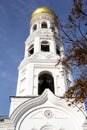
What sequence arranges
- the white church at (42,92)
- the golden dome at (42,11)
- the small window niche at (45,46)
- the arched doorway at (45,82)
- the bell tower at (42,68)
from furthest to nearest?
1. the golden dome at (42,11)
2. the small window niche at (45,46)
3. the arched doorway at (45,82)
4. the bell tower at (42,68)
5. the white church at (42,92)

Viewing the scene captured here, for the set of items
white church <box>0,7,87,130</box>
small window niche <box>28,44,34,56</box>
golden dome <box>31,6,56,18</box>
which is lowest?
white church <box>0,7,87,130</box>

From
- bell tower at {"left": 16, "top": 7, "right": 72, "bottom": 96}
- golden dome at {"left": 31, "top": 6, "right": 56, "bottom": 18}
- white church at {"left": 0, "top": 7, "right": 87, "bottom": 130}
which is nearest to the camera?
white church at {"left": 0, "top": 7, "right": 87, "bottom": 130}

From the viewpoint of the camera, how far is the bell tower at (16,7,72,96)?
17781mm

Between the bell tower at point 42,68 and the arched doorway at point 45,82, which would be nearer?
the bell tower at point 42,68

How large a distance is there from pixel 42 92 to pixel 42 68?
2.12m

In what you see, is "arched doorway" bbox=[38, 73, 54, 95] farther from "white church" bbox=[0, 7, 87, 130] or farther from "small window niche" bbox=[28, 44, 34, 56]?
"small window niche" bbox=[28, 44, 34, 56]

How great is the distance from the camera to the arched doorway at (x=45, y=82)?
60.8 feet

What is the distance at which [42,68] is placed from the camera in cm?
1905

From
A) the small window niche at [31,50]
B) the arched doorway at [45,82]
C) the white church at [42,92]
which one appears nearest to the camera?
the white church at [42,92]

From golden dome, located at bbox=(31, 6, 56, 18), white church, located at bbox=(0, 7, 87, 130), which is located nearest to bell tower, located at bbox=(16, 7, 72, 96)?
white church, located at bbox=(0, 7, 87, 130)

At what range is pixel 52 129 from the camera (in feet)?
48.3

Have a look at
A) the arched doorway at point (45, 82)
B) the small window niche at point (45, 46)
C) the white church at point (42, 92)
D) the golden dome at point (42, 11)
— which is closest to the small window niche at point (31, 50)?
the white church at point (42, 92)

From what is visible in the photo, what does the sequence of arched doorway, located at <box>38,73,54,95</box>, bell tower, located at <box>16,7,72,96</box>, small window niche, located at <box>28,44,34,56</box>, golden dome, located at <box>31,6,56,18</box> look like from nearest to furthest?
bell tower, located at <box>16,7,72,96</box>, arched doorway, located at <box>38,73,54,95</box>, small window niche, located at <box>28,44,34,56</box>, golden dome, located at <box>31,6,56,18</box>

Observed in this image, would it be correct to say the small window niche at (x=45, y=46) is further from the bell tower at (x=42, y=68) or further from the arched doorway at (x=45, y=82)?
the arched doorway at (x=45, y=82)
